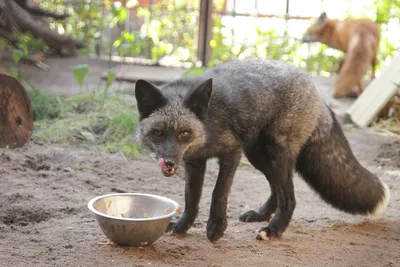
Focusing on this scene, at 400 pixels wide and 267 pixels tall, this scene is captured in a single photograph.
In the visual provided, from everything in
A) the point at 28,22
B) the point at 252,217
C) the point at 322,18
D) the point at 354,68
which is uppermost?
the point at 28,22

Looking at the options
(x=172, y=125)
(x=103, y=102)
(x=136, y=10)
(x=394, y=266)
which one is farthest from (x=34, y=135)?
(x=136, y=10)

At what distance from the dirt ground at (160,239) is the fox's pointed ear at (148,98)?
0.98 meters

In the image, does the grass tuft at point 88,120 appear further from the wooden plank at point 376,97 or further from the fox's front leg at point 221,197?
the wooden plank at point 376,97

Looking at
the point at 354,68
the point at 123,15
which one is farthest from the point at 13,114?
the point at 123,15

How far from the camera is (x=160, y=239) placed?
428 centimetres

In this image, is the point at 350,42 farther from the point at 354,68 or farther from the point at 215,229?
the point at 215,229

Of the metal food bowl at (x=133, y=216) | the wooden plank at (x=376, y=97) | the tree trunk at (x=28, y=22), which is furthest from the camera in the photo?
the wooden plank at (x=376, y=97)

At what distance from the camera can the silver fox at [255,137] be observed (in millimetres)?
4035

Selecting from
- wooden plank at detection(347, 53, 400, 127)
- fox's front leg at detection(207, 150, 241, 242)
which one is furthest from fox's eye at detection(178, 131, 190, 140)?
wooden plank at detection(347, 53, 400, 127)

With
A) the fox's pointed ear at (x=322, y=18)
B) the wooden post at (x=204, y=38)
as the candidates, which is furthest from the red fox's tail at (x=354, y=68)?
the wooden post at (x=204, y=38)

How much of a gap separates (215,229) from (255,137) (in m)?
0.79

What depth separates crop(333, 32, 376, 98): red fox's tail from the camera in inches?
359

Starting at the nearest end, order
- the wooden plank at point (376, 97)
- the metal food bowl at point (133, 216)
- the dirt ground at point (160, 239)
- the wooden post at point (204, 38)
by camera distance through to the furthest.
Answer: the metal food bowl at point (133, 216)
the dirt ground at point (160, 239)
the wooden plank at point (376, 97)
the wooden post at point (204, 38)

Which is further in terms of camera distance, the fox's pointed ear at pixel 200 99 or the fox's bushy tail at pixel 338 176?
the fox's bushy tail at pixel 338 176
